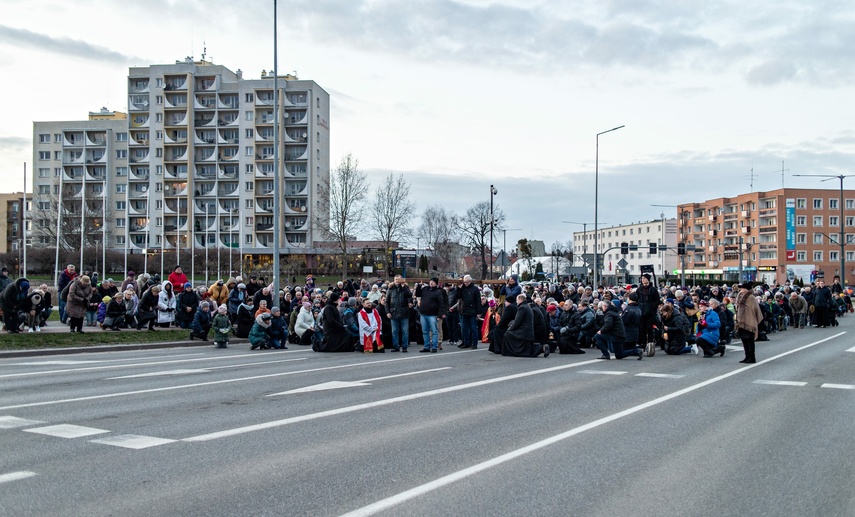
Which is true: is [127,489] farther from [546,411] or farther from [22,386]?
[22,386]

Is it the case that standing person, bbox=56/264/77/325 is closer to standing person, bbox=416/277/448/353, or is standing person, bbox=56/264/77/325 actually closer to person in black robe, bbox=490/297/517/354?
standing person, bbox=416/277/448/353

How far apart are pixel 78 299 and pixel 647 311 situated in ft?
50.2

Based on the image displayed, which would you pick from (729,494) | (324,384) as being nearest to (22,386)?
(324,384)

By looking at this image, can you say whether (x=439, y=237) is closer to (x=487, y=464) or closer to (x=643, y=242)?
(x=643, y=242)

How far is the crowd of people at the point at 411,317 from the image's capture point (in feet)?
59.1

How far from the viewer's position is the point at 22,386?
477 inches

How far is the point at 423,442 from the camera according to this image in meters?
7.92

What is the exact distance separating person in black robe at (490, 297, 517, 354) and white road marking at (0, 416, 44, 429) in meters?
11.6

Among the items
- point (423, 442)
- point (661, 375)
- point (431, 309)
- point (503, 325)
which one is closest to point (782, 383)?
point (661, 375)

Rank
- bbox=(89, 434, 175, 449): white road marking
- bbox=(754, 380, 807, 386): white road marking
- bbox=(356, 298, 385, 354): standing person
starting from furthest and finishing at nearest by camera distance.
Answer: bbox=(356, 298, 385, 354): standing person
bbox=(754, 380, 807, 386): white road marking
bbox=(89, 434, 175, 449): white road marking

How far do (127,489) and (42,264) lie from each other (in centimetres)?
7151

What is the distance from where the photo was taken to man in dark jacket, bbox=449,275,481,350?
19.9m

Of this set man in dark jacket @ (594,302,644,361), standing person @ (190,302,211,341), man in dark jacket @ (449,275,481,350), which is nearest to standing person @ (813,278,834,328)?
man in dark jacket @ (594,302,644,361)

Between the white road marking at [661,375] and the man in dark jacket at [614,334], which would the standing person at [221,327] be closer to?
the man in dark jacket at [614,334]
